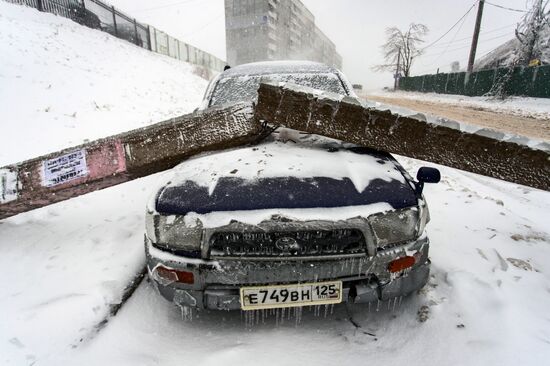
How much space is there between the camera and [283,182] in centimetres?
193

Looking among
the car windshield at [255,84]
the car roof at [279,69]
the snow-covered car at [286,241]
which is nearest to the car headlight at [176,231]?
the snow-covered car at [286,241]

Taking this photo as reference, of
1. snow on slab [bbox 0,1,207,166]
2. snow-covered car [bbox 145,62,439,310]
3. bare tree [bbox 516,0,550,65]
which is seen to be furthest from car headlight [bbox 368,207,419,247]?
bare tree [bbox 516,0,550,65]

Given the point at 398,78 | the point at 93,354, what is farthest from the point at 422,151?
the point at 398,78

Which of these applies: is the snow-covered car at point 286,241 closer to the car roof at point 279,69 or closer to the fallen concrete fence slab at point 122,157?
the fallen concrete fence slab at point 122,157

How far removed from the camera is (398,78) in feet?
156

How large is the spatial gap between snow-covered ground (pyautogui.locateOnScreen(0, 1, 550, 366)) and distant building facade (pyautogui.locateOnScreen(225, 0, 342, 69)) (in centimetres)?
6315

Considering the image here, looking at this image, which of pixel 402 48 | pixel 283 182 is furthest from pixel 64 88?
pixel 402 48

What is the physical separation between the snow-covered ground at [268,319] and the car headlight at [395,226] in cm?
59

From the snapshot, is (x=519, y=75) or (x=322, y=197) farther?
(x=519, y=75)

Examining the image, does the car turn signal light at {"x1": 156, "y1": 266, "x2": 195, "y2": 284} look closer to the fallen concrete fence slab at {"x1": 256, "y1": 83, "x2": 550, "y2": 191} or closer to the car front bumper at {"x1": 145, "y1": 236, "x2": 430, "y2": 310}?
the car front bumper at {"x1": 145, "y1": 236, "x2": 430, "y2": 310}

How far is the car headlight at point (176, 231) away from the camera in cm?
176

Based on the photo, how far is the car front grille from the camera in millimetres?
1752

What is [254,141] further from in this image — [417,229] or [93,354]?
[93,354]

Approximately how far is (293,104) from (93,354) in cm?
197
